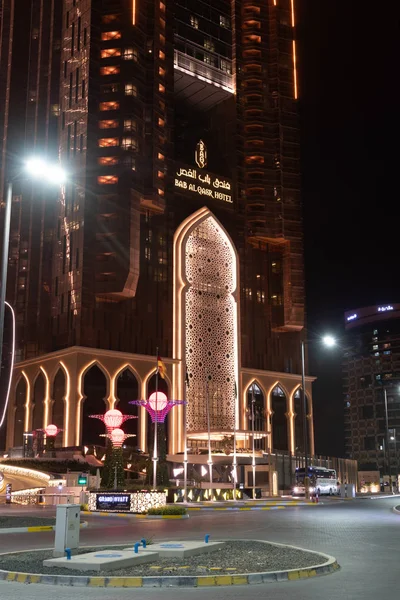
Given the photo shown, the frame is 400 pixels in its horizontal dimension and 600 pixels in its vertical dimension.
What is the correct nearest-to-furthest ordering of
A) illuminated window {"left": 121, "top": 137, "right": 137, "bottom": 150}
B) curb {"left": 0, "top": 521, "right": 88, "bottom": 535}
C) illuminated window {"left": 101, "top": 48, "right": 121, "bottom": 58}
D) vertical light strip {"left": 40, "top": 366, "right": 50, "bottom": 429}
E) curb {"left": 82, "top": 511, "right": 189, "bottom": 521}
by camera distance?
curb {"left": 0, "top": 521, "right": 88, "bottom": 535} → curb {"left": 82, "top": 511, "right": 189, "bottom": 521} → vertical light strip {"left": 40, "top": 366, "right": 50, "bottom": 429} → illuminated window {"left": 121, "top": 137, "right": 137, "bottom": 150} → illuminated window {"left": 101, "top": 48, "right": 121, "bottom": 58}

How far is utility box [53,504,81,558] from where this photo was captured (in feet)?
51.1

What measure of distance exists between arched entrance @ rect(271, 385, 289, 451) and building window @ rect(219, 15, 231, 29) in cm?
4845

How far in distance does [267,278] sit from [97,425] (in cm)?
3059

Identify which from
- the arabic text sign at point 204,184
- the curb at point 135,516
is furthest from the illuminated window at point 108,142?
the curb at point 135,516

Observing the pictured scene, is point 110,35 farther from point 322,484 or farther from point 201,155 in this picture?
point 322,484

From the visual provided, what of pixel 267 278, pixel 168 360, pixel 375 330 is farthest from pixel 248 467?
pixel 375 330

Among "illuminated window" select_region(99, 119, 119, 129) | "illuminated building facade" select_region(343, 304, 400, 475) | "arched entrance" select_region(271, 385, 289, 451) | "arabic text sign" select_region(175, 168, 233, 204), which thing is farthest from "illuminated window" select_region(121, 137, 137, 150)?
"illuminated building facade" select_region(343, 304, 400, 475)

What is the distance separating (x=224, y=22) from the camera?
319 feet

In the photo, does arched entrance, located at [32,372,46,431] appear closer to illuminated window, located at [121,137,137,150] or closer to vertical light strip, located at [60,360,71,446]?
vertical light strip, located at [60,360,71,446]

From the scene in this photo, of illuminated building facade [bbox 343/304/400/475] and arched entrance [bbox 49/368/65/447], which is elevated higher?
illuminated building facade [bbox 343/304/400/475]

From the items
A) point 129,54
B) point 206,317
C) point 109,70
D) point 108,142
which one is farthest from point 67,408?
point 129,54

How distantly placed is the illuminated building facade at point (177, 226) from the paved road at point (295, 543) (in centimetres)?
3940

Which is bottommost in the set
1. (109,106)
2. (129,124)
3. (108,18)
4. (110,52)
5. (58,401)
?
(58,401)

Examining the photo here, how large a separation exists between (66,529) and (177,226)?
7085 centimetres
